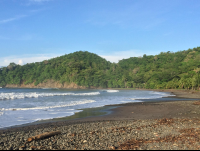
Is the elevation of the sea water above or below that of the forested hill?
below

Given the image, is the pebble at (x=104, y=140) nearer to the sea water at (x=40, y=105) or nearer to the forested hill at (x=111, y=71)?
the sea water at (x=40, y=105)

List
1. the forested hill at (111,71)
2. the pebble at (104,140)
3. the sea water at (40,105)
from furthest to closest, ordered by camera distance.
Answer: the forested hill at (111,71), the sea water at (40,105), the pebble at (104,140)

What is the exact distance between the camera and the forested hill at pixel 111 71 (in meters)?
94.0

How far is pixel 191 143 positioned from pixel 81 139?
140 inches

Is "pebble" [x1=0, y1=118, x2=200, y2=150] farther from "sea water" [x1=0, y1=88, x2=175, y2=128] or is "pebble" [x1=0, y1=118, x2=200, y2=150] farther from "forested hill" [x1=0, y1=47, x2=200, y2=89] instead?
"forested hill" [x1=0, y1=47, x2=200, y2=89]

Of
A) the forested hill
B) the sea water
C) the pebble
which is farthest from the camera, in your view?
the forested hill

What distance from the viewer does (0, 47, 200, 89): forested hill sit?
94.0 metres

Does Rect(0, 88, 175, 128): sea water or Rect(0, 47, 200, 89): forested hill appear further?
Rect(0, 47, 200, 89): forested hill

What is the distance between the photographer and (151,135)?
260 inches

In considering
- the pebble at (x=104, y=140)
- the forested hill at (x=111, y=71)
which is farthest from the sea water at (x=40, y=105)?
the forested hill at (x=111, y=71)

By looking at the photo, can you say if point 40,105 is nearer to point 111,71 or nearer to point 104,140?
point 104,140

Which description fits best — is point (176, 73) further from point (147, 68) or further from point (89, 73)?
point (89, 73)

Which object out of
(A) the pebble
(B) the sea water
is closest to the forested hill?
(B) the sea water

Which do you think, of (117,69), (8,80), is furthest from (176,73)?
(8,80)
